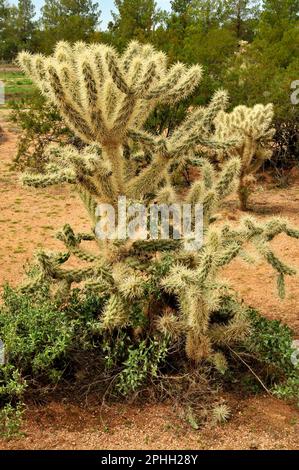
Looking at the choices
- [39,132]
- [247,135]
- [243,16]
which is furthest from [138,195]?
[243,16]

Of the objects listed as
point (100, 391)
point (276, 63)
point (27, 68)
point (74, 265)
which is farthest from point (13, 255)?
point (276, 63)

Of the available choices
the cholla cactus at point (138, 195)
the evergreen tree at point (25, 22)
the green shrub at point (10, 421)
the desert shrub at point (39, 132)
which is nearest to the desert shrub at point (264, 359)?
the cholla cactus at point (138, 195)

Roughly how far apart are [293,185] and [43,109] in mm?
4482

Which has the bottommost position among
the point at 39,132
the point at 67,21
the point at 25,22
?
the point at 39,132

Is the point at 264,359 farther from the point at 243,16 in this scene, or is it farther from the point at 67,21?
the point at 243,16

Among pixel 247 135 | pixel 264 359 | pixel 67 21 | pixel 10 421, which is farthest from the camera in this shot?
pixel 67 21

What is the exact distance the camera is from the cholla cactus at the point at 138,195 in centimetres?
377

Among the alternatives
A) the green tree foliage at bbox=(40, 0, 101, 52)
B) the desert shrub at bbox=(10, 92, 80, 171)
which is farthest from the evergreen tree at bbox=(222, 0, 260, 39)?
the desert shrub at bbox=(10, 92, 80, 171)

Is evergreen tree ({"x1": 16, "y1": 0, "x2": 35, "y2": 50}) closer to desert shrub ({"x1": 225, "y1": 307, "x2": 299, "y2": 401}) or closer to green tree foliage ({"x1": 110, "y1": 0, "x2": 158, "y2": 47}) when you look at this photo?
green tree foliage ({"x1": 110, "y1": 0, "x2": 158, "y2": 47})

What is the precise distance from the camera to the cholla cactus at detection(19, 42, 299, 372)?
3768mm

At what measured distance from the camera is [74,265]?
20.9 ft

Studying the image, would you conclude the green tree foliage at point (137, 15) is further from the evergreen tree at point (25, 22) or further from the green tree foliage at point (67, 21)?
the evergreen tree at point (25, 22)

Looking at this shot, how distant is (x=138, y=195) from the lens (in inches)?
171

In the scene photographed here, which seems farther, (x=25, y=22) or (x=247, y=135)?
(x=25, y=22)
